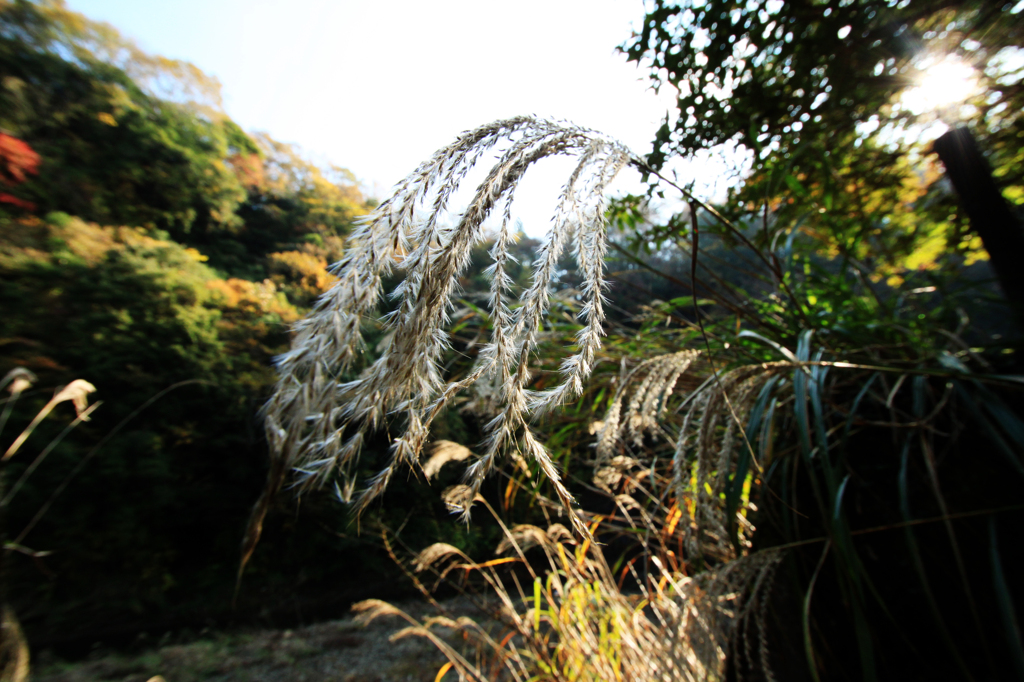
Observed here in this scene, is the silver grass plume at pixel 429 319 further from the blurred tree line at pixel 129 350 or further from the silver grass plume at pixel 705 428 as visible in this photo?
the blurred tree line at pixel 129 350

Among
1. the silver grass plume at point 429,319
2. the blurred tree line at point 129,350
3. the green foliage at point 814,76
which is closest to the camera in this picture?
the silver grass plume at point 429,319

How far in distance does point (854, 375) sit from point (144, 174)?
10.8 meters

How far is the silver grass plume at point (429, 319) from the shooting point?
0.47m

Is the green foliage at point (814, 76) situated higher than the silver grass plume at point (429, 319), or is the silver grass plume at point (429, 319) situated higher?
the green foliage at point (814, 76)

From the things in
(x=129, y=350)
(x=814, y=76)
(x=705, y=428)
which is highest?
(x=814, y=76)

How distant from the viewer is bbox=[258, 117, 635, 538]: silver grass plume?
47cm

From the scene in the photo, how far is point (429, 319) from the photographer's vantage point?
0.45 meters

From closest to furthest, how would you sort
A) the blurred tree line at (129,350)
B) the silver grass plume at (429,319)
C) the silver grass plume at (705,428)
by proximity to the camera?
the silver grass plume at (429,319) → the silver grass plume at (705,428) → the blurred tree line at (129,350)

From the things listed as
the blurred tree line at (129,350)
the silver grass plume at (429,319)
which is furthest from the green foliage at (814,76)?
the blurred tree line at (129,350)

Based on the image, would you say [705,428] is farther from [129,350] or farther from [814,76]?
[129,350]

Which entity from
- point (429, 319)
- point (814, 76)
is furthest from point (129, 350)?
point (814, 76)

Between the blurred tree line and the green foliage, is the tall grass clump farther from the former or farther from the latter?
the blurred tree line

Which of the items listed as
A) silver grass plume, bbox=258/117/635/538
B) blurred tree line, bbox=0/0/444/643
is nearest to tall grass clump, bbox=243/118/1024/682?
silver grass plume, bbox=258/117/635/538

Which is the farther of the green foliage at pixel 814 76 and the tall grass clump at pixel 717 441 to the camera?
the green foliage at pixel 814 76
